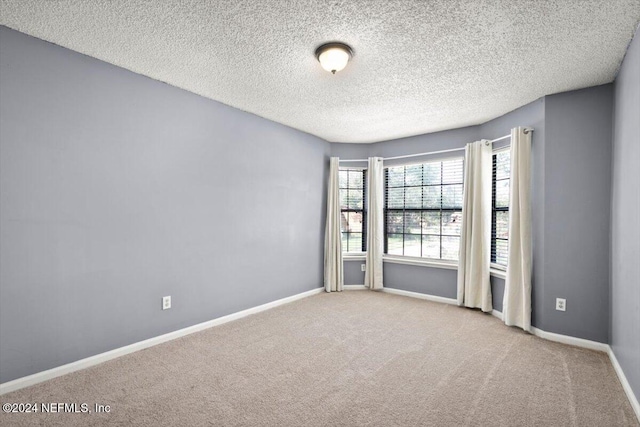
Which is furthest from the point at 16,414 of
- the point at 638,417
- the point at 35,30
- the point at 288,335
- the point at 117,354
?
the point at 638,417

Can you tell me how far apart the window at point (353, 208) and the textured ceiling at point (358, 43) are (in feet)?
6.59

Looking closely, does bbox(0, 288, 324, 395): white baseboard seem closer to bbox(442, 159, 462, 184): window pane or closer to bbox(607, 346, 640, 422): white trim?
bbox(442, 159, 462, 184): window pane

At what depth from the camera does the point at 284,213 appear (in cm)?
451

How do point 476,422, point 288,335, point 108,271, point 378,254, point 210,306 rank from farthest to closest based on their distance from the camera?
point 378,254 → point 210,306 → point 288,335 → point 108,271 → point 476,422

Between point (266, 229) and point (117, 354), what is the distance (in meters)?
2.08

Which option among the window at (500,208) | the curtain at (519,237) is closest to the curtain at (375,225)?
the window at (500,208)

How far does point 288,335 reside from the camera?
330 cm

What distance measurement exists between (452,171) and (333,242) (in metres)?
2.12

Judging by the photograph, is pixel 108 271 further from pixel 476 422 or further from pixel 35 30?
pixel 476 422

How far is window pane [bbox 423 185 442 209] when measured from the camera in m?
4.83

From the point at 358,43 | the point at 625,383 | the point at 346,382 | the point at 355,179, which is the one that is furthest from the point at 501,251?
the point at 358,43

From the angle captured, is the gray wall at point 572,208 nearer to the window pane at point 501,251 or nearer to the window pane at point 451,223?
the window pane at point 501,251

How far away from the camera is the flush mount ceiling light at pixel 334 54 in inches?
92.4

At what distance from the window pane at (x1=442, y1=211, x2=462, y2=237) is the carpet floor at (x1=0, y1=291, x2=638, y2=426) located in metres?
1.53
